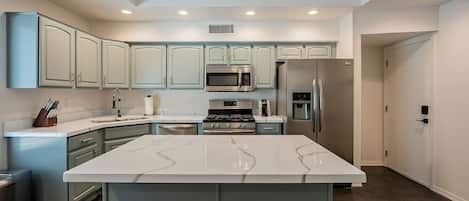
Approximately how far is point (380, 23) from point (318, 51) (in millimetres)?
935

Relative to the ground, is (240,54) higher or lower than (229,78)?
higher

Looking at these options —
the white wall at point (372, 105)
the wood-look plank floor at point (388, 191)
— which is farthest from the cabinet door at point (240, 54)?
the wood-look plank floor at point (388, 191)

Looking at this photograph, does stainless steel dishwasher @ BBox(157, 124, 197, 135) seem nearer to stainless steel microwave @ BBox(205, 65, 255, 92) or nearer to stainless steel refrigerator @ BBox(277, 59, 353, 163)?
stainless steel microwave @ BBox(205, 65, 255, 92)

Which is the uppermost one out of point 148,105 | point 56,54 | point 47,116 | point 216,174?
point 56,54

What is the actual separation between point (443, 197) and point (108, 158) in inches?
156

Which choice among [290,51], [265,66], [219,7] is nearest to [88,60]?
[219,7]

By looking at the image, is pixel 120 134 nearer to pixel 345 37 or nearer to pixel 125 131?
pixel 125 131

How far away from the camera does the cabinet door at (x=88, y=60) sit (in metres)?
3.65

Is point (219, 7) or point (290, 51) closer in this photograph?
point (219, 7)

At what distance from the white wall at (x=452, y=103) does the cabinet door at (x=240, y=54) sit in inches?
99.2

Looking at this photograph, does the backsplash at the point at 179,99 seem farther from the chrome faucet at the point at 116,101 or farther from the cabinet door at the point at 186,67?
the cabinet door at the point at 186,67

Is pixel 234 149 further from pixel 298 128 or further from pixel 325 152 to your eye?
pixel 298 128

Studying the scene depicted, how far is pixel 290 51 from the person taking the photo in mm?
4676

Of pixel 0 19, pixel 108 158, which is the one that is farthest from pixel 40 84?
pixel 108 158
